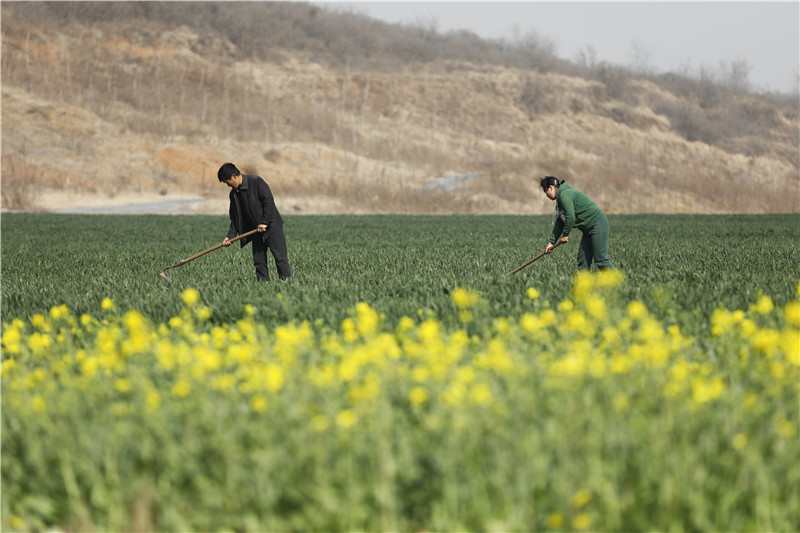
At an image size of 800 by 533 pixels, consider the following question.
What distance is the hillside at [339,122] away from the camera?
50062 millimetres

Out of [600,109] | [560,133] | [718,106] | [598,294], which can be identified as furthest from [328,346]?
[718,106]

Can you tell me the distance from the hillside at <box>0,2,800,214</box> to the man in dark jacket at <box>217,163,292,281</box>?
34903mm

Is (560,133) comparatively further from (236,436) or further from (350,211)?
(236,436)

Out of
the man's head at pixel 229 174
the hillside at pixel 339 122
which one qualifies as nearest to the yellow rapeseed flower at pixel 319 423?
the man's head at pixel 229 174

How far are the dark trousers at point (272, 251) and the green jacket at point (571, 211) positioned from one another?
143 inches

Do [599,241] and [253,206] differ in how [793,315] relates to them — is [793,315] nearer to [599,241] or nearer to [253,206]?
[599,241]

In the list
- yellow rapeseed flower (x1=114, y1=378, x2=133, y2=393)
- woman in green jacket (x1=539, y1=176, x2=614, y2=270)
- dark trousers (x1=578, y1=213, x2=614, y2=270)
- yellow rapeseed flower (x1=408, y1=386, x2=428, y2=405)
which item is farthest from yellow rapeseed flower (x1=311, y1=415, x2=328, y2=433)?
dark trousers (x1=578, y1=213, x2=614, y2=270)

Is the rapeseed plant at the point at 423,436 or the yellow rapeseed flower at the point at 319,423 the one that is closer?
the rapeseed plant at the point at 423,436

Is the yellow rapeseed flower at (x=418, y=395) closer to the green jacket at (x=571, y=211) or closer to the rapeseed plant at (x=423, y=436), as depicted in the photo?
the rapeseed plant at (x=423, y=436)

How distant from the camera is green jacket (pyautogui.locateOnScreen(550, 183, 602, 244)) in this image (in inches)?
377

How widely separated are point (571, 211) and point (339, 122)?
6175 cm

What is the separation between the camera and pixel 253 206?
962 centimetres

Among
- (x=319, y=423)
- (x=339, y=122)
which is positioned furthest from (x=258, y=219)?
(x=339, y=122)

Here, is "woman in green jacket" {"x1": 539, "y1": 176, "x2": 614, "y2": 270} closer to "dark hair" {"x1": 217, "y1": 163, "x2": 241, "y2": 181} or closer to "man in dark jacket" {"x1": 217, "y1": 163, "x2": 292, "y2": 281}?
"man in dark jacket" {"x1": 217, "y1": 163, "x2": 292, "y2": 281}
